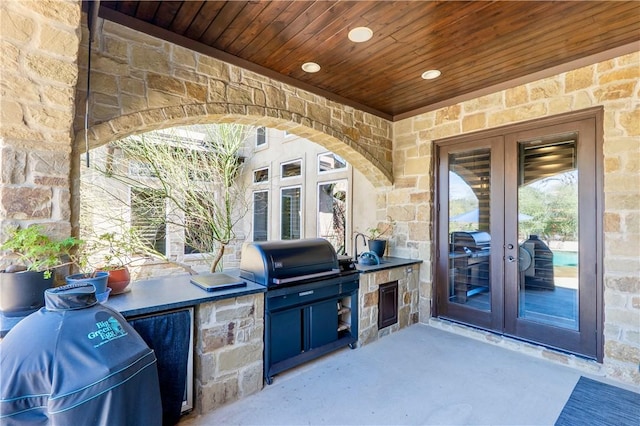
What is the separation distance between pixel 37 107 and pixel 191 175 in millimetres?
3470

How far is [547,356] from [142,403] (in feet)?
11.9

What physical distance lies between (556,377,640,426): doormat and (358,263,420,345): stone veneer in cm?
176

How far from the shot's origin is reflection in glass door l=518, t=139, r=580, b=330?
306cm

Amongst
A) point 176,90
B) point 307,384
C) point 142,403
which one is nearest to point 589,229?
point 307,384

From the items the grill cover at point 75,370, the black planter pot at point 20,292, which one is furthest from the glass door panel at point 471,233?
the black planter pot at point 20,292

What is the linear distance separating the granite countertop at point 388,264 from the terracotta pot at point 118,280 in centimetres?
223

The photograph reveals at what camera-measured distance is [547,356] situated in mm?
3121

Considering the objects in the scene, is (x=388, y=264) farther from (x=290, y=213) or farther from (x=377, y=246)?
(x=290, y=213)

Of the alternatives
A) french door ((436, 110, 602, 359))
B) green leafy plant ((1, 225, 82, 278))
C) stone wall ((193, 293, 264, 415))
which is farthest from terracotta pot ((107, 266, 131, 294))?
french door ((436, 110, 602, 359))

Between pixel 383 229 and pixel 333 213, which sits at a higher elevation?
pixel 333 213

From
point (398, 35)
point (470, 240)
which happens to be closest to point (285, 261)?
point (398, 35)

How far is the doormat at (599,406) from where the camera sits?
2213 mm

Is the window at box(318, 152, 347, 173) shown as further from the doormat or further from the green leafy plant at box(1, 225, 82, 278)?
the green leafy plant at box(1, 225, 82, 278)

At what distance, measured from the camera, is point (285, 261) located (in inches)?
110
